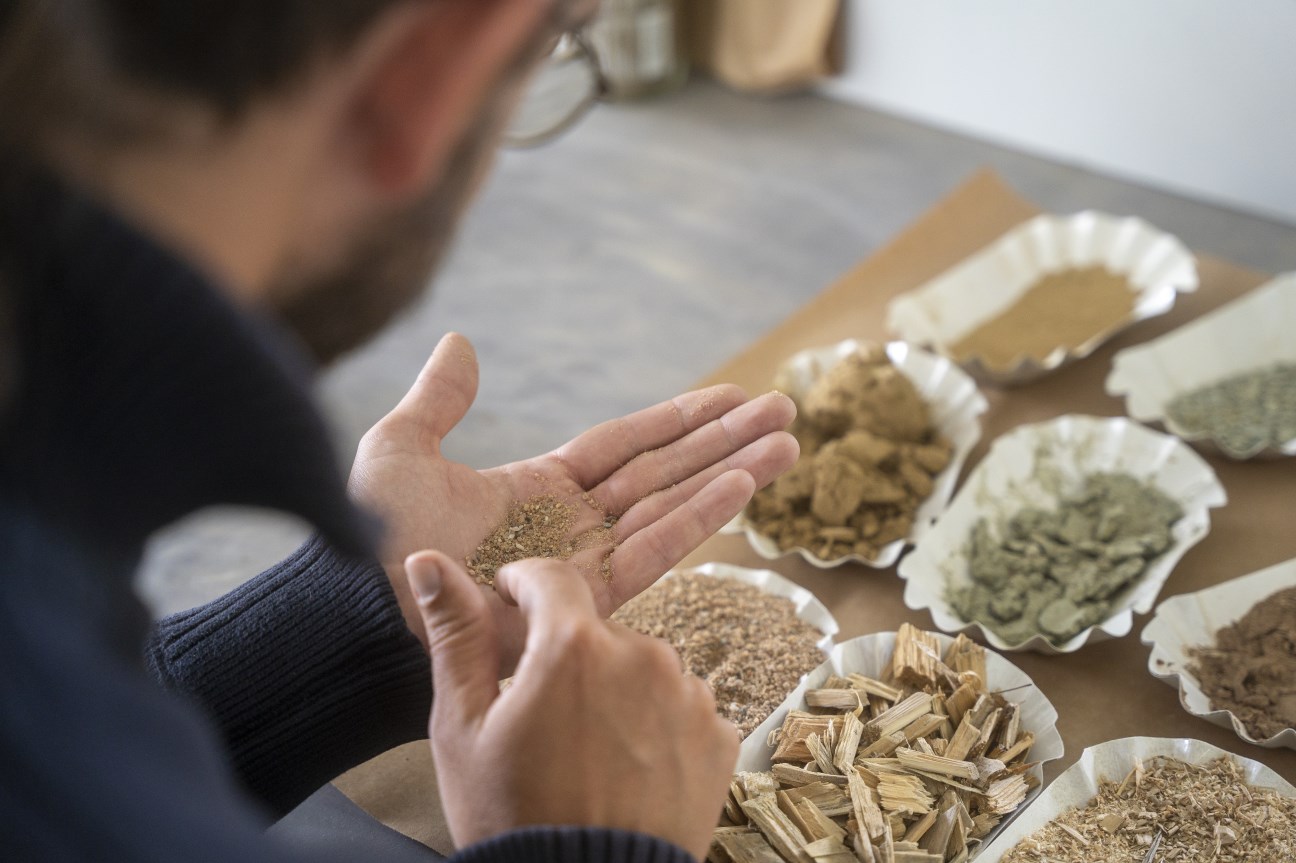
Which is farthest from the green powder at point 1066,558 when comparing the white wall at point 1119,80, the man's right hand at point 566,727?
the white wall at point 1119,80

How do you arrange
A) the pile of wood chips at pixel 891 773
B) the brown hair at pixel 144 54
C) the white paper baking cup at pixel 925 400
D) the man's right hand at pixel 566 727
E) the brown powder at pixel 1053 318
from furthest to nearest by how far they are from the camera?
1. the brown powder at pixel 1053 318
2. the white paper baking cup at pixel 925 400
3. the pile of wood chips at pixel 891 773
4. the man's right hand at pixel 566 727
5. the brown hair at pixel 144 54

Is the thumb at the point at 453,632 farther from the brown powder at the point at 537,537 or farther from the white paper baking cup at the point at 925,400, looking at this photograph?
the white paper baking cup at the point at 925,400

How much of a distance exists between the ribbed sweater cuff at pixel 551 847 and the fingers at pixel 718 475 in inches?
16.3

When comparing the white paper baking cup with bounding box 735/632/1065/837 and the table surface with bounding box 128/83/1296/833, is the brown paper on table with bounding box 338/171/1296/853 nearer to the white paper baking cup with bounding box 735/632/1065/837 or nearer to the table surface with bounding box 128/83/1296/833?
the white paper baking cup with bounding box 735/632/1065/837

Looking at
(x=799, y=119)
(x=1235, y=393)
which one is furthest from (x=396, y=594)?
(x=799, y=119)

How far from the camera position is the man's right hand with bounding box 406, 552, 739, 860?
69 cm

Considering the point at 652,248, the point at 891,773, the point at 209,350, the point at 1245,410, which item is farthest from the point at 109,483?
the point at 652,248

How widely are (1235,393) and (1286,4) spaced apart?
1008 mm

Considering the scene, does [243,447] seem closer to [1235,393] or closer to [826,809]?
[826,809]

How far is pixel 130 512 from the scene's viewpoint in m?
0.56

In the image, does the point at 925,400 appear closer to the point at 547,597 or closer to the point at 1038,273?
the point at 1038,273

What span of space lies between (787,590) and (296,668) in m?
0.54

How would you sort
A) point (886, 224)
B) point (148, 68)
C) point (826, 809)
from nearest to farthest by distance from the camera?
point (148, 68)
point (826, 809)
point (886, 224)

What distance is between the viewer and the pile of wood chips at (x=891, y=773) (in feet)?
2.88
